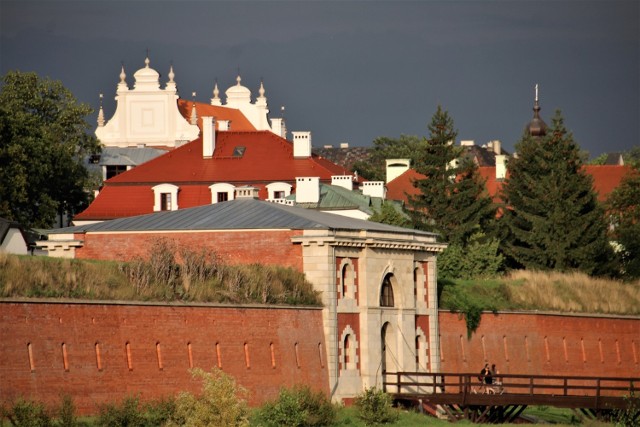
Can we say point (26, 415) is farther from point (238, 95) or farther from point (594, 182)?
point (238, 95)

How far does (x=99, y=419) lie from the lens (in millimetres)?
48844

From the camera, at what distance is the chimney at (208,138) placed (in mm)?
102125

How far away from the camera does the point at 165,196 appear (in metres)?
99.0

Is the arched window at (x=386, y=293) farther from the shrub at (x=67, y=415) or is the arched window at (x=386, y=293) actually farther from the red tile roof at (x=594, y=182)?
the red tile roof at (x=594, y=182)

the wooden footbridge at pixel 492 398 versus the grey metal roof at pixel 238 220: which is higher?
the grey metal roof at pixel 238 220

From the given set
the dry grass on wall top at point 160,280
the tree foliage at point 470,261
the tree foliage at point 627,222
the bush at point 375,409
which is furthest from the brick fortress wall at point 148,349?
the tree foliage at point 627,222

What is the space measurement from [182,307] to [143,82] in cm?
10236

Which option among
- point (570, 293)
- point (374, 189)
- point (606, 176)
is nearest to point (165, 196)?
point (374, 189)

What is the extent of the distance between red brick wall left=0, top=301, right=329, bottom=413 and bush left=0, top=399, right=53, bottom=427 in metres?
0.85

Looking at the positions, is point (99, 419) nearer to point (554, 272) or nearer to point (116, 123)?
point (554, 272)

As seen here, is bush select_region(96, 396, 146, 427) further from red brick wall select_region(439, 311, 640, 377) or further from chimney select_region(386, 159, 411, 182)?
chimney select_region(386, 159, 411, 182)

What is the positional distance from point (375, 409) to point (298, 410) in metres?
4.85

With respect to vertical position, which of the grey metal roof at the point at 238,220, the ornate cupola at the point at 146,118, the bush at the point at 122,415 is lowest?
the bush at the point at 122,415

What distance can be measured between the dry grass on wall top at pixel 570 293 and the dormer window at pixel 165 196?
19913 millimetres
